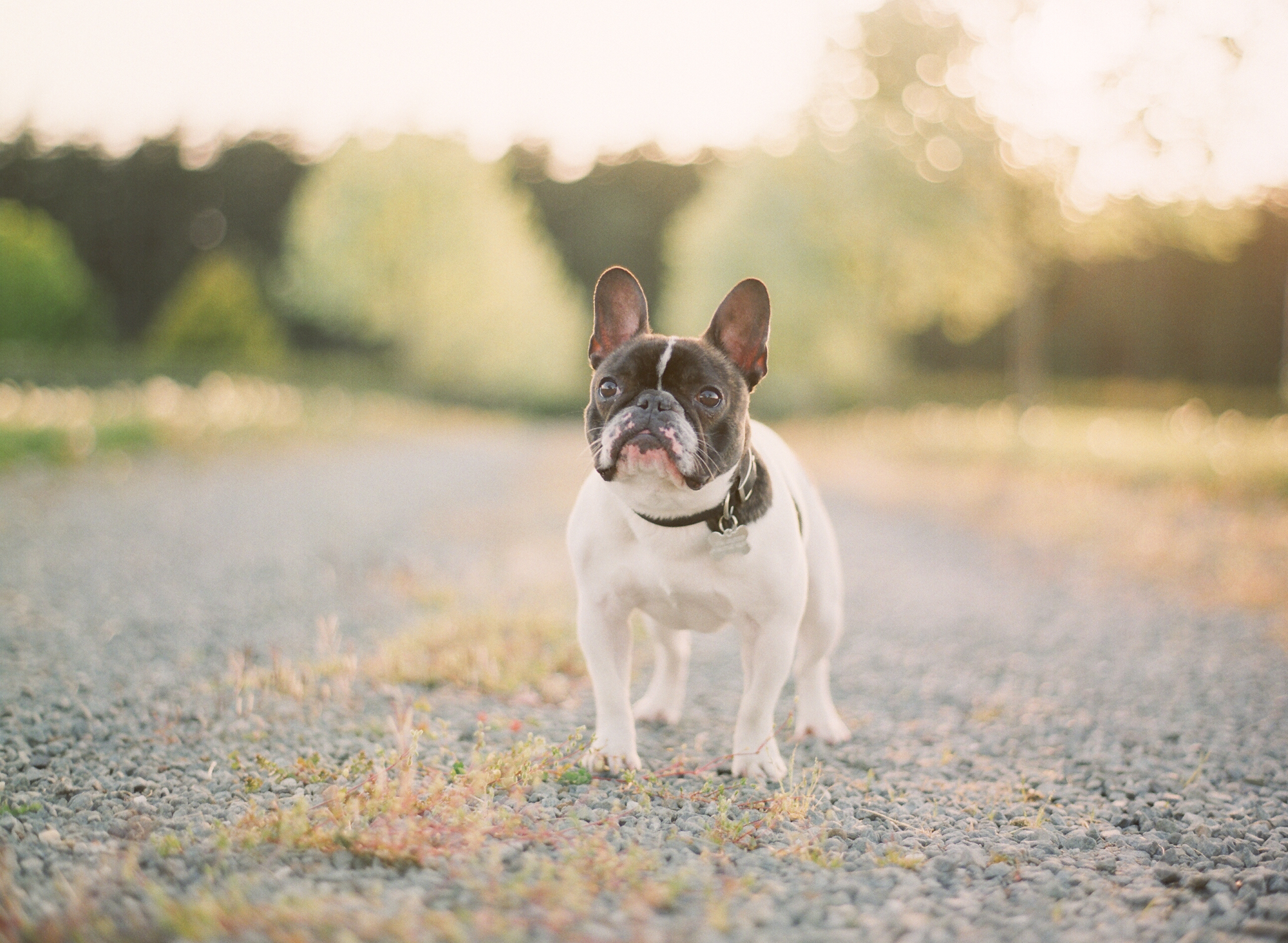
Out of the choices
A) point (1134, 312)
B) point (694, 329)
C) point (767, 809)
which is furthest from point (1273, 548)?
point (1134, 312)

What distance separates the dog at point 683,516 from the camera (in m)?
2.91

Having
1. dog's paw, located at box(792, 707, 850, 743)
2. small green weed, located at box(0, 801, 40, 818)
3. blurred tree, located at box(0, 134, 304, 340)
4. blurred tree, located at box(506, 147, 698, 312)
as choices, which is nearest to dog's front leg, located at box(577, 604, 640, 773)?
dog's paw, located at box(792, 707, 850, 743)

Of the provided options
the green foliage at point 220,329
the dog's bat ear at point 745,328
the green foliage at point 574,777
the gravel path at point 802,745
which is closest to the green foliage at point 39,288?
the green foliage at point 220,329

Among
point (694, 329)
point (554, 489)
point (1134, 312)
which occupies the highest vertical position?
point (1134, 312)

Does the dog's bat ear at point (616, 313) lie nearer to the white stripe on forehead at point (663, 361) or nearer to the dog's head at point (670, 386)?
the dog's head at point (670, 386)

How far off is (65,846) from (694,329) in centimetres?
2447

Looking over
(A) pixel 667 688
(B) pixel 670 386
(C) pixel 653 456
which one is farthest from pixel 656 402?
(A) pixel 667 688

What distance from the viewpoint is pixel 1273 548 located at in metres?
7.80

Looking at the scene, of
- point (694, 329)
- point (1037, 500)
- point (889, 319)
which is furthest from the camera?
point (694, 329)

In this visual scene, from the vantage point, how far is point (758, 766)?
3.17 metres

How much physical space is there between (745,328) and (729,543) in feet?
2.76

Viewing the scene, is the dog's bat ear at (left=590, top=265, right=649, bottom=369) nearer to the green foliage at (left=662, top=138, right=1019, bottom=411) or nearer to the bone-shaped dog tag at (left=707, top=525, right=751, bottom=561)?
the bone-shaped dog tag at (left=707, top=525, right=751, bottom=561)

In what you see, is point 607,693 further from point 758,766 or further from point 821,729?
point 821,729

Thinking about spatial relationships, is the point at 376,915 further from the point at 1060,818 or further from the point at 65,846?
the point at 1060,818
